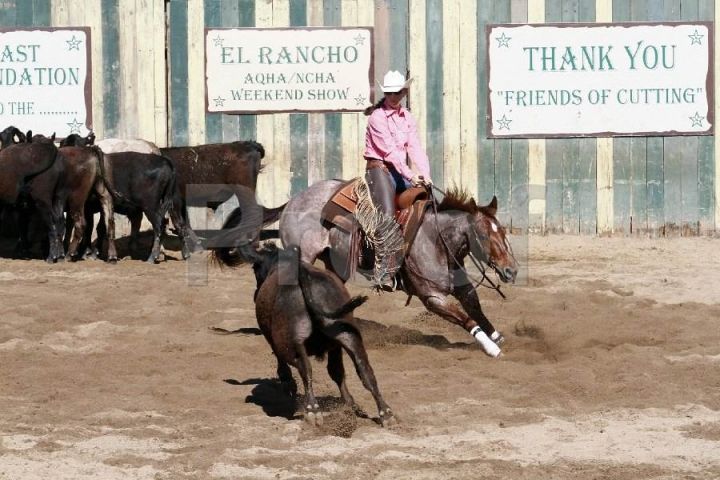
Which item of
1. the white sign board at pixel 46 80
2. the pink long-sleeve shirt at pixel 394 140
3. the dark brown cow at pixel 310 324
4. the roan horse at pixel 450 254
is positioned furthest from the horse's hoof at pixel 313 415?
the white sign board at pixel 46 80

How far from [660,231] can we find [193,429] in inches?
366

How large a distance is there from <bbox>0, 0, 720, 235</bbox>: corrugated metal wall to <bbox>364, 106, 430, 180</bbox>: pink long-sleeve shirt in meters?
5.23

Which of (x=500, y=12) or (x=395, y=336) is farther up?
(x=500, y=12)

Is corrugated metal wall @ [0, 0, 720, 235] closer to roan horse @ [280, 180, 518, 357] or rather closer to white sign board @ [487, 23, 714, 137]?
white sign board @ [487, 23, 714, 137]

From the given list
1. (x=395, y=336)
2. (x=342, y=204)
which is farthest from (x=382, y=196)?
(x=395, y=336)

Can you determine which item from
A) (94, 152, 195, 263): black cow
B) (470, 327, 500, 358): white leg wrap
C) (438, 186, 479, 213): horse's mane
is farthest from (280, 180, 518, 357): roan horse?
(94, 152, 195, 263): black cow

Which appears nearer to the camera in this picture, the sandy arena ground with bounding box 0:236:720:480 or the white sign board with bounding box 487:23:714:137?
the sandy arena ground with bounding box 0:236:720:480

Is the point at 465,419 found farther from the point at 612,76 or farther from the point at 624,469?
the point at 612,76

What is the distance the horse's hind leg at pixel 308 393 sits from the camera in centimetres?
771

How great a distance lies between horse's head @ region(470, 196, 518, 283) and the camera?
10.2 meters

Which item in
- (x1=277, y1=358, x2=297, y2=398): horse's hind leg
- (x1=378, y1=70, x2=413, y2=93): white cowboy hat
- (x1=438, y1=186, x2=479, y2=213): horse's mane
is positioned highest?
(x1=378, y1=70, x2=413, y2=93): white cowboy hat

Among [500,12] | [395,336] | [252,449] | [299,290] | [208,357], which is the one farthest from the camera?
[500,12]

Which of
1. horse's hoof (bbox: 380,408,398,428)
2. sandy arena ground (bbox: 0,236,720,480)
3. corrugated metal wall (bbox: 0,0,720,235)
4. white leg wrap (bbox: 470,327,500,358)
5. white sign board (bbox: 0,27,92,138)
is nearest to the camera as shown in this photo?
sandy arena ground (bbox: 0,236,720,480)

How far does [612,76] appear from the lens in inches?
623
